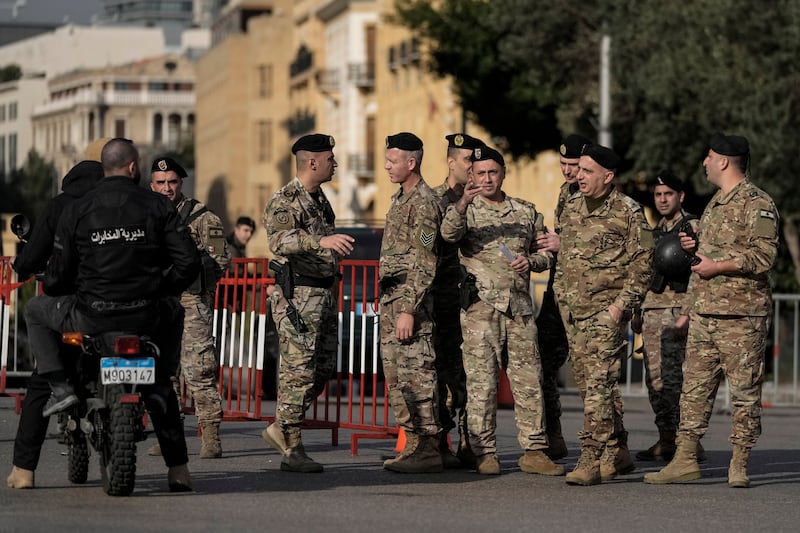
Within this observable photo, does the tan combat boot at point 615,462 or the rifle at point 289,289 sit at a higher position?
the rifle at point 289,289

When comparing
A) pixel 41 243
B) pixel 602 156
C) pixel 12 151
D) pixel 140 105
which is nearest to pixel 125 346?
pixel 41 243

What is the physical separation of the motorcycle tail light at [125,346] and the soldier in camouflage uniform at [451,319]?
2.72m

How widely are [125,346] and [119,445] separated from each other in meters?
0.50

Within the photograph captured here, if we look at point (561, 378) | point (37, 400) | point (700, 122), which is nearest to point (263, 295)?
point (37, 400)

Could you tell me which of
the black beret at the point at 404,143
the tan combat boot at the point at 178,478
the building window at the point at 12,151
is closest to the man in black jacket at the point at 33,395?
the tan combat boot at the point at 178,478

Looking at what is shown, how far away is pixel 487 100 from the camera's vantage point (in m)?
48.0

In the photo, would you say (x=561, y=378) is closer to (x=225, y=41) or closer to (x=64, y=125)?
(x=225, y=41)

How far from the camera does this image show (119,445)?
11172mm

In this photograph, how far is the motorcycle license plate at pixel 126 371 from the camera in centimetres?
1123

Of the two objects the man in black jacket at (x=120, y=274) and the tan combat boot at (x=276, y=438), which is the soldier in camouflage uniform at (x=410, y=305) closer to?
the tan combat boot at (x=276, y=438)

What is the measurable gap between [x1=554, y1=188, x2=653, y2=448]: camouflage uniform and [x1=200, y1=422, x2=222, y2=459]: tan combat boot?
8.43 feet

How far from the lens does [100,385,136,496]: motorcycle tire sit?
1116 centimetres

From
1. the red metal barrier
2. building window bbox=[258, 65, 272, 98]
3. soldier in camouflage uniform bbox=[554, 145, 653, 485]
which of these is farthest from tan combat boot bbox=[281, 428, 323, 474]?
building window bbox=[258, 65, 272, 98]

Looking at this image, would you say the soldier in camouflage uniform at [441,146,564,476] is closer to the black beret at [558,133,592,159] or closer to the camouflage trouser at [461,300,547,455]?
the camouflage trouser at [461,300,547,455]
